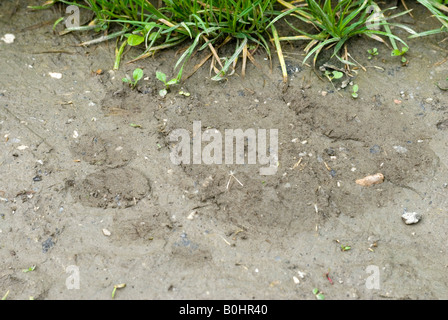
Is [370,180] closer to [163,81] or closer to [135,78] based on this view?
[163,81]

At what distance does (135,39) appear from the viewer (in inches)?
122

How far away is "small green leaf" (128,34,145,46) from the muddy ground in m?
0.13

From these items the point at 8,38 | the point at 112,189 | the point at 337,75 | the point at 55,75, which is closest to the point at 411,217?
the point at 337,75

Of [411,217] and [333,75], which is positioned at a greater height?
[333,75]

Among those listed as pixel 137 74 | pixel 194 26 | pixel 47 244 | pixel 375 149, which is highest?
pixel 194 26

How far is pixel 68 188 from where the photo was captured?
2.58m

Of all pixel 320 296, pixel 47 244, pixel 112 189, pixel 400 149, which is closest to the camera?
pixel 320 296

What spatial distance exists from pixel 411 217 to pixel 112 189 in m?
1.41

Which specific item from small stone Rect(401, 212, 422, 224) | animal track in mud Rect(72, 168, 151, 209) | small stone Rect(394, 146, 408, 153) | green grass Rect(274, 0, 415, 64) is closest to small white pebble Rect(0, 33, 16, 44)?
animal track in mud Rect(72, 168, 151, 209)

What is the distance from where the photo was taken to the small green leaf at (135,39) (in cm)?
310

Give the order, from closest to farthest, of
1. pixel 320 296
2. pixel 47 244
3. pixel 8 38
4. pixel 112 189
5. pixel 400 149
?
pixel 320 296 → pixel 47 244 → pixel 112 189 → pixel 400 149 → pixel 8 38

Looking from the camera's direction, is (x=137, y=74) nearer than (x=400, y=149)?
No

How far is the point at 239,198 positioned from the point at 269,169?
0.23 meters

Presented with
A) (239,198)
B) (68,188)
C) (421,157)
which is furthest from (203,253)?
(421,157)
